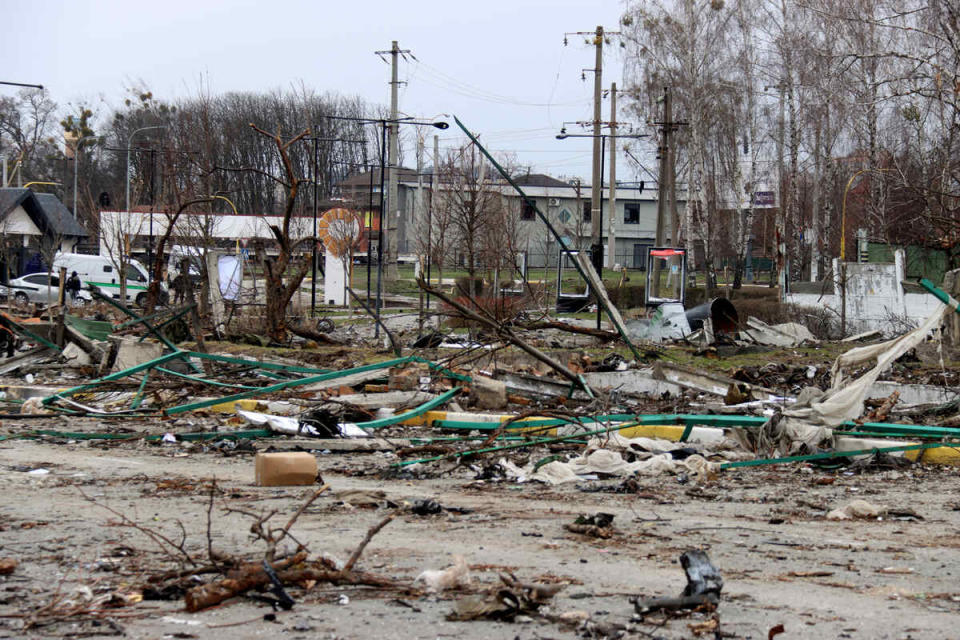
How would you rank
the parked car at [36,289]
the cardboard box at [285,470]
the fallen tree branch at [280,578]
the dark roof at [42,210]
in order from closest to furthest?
the fallen tree branch at [280,578]
the cardboard box at [285,470]
the parked car at [36,289]
the dark roof at [42,210]

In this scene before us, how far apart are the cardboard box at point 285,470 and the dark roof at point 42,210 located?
102 ft

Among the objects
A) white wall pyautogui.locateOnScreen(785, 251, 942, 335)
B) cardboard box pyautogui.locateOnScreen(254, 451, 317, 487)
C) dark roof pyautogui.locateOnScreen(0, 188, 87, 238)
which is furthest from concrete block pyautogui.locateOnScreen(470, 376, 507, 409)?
dark roof pyautogui.locateOnScreen(0, 188, 87, 238)

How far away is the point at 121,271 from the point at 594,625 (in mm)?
26211

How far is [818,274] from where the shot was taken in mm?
47656

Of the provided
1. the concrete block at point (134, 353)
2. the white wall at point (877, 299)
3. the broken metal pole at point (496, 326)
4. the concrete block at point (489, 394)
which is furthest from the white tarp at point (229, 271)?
the white wall at point (877, 299)

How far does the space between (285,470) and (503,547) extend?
8.59 ft

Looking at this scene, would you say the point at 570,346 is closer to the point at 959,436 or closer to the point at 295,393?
the point at 295,393

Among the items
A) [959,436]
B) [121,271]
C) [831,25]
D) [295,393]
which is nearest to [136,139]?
[121,271]

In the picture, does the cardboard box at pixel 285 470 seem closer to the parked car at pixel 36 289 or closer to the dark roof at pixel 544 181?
the parked car at pixel 36 289

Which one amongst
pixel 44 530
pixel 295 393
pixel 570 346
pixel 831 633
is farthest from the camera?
pixel 570 346

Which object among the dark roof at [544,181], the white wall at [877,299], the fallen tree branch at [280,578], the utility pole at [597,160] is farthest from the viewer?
the dark roof at [544,181]

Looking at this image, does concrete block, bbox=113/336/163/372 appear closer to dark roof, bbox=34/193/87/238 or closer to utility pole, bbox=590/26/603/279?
utility pole, bbox=590/26/603/279

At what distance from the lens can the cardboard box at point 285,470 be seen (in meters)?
7.55

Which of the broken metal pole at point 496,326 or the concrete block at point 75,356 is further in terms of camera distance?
the concrete block at point 75,356
